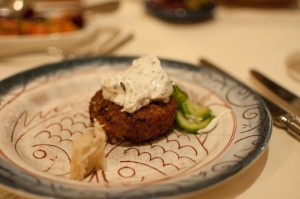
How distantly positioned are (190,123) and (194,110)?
0.06 m

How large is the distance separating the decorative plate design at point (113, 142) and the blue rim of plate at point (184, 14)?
91 centimetres

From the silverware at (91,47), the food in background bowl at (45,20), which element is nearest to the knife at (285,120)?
the silverware at (91,47)

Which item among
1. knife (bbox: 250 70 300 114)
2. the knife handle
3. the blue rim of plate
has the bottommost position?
the knife handle

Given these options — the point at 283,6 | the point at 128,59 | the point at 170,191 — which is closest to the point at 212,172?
the point at 170,191

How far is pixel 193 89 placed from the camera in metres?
1.61

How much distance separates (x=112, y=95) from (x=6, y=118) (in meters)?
0.40

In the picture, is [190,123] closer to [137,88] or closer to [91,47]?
[137,88]

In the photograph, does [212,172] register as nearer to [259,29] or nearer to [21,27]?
[21,27]

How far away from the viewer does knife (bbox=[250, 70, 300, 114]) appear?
1489 mm

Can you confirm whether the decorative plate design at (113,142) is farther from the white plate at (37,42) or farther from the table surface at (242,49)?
the white plate at (37,42)

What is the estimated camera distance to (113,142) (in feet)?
4.30

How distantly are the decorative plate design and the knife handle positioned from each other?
4.1 inches

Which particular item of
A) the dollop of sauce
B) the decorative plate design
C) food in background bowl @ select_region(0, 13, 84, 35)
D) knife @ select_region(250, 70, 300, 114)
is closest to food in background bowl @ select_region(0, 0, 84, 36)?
food in background bowl @ select_region(0, 13, 84, 35)

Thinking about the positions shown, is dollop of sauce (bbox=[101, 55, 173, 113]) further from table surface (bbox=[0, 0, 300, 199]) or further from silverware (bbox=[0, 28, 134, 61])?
silverware (bbox=[0, 28, 134, 61])
